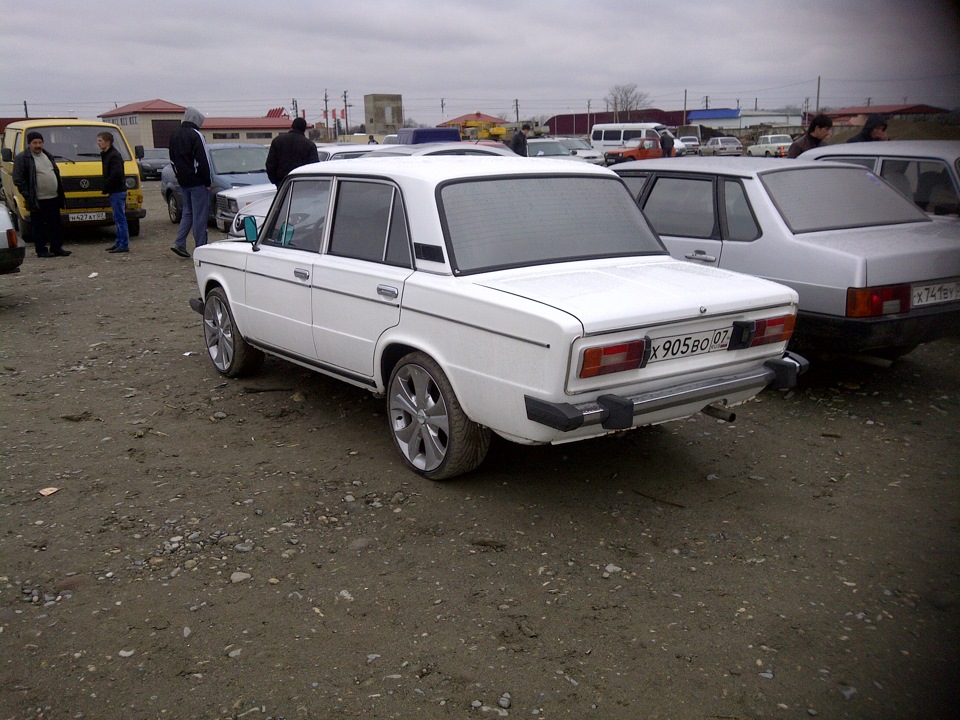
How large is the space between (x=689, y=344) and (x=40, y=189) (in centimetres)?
1122

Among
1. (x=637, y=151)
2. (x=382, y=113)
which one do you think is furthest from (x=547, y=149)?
(x=382, y=113)

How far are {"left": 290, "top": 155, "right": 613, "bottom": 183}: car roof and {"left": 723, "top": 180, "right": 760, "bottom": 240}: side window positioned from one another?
1.34 metres

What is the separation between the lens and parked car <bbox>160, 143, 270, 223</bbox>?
47.8 feet

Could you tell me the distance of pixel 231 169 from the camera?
50.0 ft

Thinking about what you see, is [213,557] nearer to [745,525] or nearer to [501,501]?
[501,501]

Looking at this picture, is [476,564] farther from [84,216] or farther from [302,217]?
[84,216]

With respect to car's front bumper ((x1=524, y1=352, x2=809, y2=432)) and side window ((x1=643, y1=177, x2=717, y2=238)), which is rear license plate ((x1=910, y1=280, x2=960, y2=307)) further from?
car's front bumper ((x1=524, y1=352, x2=809, y2=432))

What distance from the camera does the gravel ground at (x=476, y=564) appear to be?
2.84 meters

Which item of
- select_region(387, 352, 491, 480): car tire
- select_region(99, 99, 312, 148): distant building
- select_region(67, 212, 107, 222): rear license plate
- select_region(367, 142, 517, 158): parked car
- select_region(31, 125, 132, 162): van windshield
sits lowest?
select_region(387, 352, 491, 480): car tire

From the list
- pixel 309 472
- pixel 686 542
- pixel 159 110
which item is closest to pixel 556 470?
pixel 686 542

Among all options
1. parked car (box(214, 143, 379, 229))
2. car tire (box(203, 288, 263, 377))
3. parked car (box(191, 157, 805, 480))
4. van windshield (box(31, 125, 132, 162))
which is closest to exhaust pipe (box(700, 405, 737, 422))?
parked car (box(191, 157, 805, 480))

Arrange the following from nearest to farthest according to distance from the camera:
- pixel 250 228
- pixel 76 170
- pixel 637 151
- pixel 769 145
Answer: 1. pixel 250 228
2. pixel 76 170
3. pixel 637 151
4. pixel 769 145

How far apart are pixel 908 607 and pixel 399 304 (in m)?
2.65

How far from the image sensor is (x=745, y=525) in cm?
405
